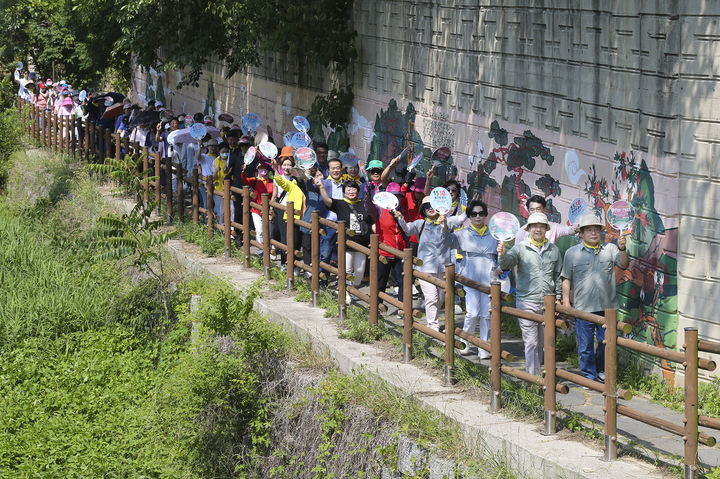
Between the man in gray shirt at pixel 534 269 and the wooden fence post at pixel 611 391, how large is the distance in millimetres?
1802

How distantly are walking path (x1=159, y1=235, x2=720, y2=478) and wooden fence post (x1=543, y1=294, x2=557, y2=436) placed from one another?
10 centimetres

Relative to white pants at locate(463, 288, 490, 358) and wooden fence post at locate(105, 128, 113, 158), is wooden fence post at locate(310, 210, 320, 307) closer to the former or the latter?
white pants at locate(463, 288, 490, 358)

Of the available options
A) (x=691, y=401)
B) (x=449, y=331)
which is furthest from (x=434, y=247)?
(x=691, y=401)

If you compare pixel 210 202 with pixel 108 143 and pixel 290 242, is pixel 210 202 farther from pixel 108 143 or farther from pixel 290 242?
pixel 108 143

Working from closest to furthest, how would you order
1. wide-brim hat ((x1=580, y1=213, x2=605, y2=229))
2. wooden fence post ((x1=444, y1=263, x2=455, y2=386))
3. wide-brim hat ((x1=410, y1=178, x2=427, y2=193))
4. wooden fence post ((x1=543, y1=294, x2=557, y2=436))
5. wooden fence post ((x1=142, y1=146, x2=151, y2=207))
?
wooden fence post ((x1=543, y1=294, x2=557, y2=436)) < wooden fence post ((x1=444, y1=263, x2=455, y2=386)) < wide-brim hat ((x1=580, y1=213, x2=605, y2=229)) < wide-brim hat ((x1=410, y1=178, x2=427, y2=193)) < wooden fence post ((x1=142, y1=146, x2=151, y2=207))

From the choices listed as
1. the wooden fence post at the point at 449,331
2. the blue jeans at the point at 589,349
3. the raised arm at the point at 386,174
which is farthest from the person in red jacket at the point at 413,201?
the wooden fence post at the point at 449,331

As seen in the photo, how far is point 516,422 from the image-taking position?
715 centimetres

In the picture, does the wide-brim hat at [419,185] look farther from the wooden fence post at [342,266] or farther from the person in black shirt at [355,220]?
the wooden fence post at [342,266]

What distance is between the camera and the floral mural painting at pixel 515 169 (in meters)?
10.1

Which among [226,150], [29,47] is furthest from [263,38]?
[29,47]

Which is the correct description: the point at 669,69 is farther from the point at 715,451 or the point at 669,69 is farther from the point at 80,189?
the point at 80,189

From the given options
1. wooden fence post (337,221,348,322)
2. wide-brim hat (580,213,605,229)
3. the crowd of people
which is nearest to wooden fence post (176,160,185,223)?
the crowd of people

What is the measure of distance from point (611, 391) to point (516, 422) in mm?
886

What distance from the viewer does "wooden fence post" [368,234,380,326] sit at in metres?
8.98
